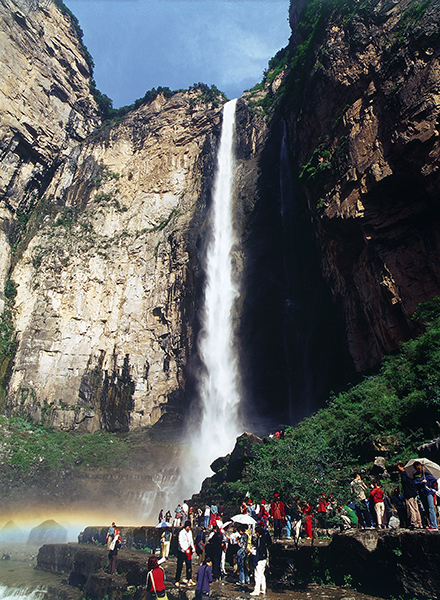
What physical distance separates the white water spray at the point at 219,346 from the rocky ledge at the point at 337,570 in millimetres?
12432

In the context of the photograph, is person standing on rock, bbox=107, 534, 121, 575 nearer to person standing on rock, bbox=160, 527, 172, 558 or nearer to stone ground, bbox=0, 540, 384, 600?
stone ground, bbox=0, 540, 384, 600

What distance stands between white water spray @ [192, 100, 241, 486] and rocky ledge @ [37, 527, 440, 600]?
12.4 metres

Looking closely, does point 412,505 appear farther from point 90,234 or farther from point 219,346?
point 90,234

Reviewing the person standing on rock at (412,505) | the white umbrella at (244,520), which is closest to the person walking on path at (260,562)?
the white umbrella at (244,520)

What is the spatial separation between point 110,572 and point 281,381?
46.2 feet

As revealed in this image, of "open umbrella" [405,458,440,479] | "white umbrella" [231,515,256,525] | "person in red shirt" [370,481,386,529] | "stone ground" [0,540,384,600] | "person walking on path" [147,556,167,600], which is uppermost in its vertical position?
"open umbrella" [405,458,440,479]

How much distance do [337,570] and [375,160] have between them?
13.7 metres

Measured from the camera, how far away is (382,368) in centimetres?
1441

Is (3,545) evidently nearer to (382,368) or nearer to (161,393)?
(161,393)

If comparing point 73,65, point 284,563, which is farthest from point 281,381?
point 73,65

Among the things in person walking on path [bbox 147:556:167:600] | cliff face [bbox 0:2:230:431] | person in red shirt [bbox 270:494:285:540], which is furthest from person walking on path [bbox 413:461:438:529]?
cliff face [bbox 0:2:230:431]

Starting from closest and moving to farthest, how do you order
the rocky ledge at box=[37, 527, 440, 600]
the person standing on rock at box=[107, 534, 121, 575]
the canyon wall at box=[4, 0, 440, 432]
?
the rocky ledge at box=[37, 527, 440, 600], the person standing on rock at box=[107, 534, 121, 575], the canyon wall at box=[4, 0, 440, 432]

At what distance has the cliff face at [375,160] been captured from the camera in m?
13.8

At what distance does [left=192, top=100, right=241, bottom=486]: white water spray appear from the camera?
2366cm
